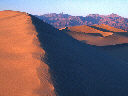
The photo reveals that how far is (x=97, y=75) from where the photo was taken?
5.70m

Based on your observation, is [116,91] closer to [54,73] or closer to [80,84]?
[80,84]

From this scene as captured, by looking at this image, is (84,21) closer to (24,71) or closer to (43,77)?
(24,71)

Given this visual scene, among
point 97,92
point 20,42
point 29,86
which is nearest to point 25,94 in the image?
point 29,86

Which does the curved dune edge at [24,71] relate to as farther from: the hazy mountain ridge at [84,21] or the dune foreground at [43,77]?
the hazy mountain ridge at [84,21]

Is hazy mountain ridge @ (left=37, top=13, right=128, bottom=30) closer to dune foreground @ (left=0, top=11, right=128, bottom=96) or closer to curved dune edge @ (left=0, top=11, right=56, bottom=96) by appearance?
→ dune foreground @ (left=0, top=11, right=128, bottom=96)

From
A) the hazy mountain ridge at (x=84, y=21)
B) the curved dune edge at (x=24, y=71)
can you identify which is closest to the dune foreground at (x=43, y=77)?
the curved dune edge at (x=24, y=71)

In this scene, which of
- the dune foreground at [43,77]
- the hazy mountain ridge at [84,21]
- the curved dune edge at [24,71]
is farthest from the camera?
the hazy mountain ridge at [84,21]

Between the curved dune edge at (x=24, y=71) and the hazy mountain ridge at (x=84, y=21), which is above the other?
the curved dune edge at (x=24, y=71)

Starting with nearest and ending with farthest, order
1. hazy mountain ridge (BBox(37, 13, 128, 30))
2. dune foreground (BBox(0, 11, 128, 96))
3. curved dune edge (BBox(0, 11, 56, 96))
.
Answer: curved dune edge (BBox(0, 11, 56, 96)) < dune foreground (BBox(0, 11, 128, 96)) < hazy mountain ridge (BBox(37, 13, 128, 30))

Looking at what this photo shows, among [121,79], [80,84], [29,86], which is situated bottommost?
[121,79]

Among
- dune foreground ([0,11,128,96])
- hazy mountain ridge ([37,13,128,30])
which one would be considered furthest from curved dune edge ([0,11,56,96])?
hazy mountain ridge ([37,13,128,30])

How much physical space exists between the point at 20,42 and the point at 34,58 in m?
2.05

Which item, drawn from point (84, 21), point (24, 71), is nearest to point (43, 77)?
point (24, 71)

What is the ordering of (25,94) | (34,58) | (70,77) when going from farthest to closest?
(34,58), (70,77), (25,94)
